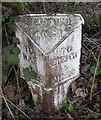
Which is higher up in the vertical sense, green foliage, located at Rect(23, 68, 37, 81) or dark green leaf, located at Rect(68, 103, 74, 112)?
green foliage, located at Rect(23, 68, 37, 81)

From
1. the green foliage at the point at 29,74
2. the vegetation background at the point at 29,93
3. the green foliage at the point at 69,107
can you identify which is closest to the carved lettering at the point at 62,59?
the green foliage at the point at 29,74

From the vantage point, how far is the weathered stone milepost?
2.22 metres

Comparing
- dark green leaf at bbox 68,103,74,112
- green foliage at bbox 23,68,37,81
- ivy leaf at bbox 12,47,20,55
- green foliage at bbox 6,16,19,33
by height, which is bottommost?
dark green leaf at bbox 68,103,74,112

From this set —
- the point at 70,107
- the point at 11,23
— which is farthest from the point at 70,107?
the point at 11,23

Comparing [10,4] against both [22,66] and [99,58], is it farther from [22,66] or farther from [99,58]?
[99,58]

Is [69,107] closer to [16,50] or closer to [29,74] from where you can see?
[29,74]

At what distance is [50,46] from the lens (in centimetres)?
221

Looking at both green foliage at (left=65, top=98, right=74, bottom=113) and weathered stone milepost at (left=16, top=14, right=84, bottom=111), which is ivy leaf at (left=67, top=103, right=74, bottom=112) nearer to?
green foliage at (left=65, top=98, right=74, bottom=113)

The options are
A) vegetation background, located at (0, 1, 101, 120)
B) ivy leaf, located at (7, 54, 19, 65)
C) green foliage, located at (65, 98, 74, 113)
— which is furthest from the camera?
green foliage, located at (65, 98, 74, 113)

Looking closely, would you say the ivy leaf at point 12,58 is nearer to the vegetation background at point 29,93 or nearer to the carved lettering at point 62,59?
the vegetation background at point 29,93

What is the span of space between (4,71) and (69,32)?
1.91 feet

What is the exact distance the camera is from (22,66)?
2430mm

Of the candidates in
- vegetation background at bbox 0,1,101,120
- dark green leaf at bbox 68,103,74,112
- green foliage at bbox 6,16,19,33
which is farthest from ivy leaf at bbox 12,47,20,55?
dark green leaf at bbox 68,103,74,112

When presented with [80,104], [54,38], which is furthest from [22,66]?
[80,104]
